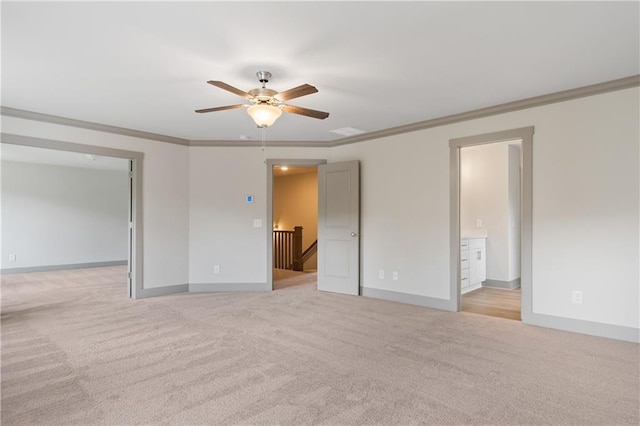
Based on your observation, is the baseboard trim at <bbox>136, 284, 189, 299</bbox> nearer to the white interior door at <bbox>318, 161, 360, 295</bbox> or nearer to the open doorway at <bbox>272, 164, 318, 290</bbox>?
the white interior door at <bbox>318, 161, 360, 295</bbox>

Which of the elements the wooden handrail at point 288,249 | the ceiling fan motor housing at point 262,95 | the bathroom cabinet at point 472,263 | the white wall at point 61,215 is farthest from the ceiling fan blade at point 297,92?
the white wall at point 61,215

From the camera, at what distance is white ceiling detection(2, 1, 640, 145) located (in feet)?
7.40

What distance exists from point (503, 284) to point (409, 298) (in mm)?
2248

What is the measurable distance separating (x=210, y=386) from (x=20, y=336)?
2484mm

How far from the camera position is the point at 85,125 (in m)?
4.79

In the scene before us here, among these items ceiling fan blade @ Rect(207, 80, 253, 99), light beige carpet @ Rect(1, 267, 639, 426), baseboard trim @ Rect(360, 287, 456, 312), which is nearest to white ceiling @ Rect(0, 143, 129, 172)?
light beige carpet @ Rect(1, 267, 639, 426)

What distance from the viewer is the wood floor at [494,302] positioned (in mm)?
4461

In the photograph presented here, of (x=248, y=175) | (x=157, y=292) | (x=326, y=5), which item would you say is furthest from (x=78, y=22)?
(x=157, y=292)

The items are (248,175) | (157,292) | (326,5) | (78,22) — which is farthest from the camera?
(248,175)

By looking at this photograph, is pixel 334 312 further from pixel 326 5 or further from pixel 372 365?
pixel 326 5

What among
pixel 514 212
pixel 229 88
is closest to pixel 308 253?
pixel 514 212

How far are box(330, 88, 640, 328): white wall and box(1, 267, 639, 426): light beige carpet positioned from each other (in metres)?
0.45

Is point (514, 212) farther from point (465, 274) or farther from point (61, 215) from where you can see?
point (61, 215)

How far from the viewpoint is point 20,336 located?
3564 mm
